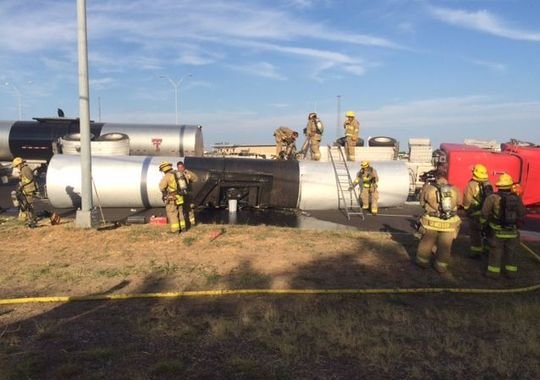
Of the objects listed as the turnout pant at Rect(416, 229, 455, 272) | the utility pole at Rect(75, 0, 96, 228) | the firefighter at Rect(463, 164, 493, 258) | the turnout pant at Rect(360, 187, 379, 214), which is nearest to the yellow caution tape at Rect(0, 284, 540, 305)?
the turnout pant at Rect(416, 229, 455, 272)

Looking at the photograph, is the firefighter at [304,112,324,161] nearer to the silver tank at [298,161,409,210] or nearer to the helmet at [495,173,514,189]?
the silver tank at [298,161,409,210]

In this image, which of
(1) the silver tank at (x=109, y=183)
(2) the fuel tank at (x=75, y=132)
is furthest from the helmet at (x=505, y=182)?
(2) the fuel tank at (x=75, y=132)

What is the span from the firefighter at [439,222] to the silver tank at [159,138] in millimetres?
12469

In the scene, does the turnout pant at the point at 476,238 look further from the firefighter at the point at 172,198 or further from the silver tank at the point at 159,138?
the silver tank at the point at 159,138

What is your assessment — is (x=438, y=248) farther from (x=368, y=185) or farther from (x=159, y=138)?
(x=159, y=138)

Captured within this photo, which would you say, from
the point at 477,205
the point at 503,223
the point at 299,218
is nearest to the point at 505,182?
the point at 503,223

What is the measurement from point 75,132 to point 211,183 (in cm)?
832

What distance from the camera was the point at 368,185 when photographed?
541 inches

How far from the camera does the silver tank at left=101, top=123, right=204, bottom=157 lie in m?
18.4

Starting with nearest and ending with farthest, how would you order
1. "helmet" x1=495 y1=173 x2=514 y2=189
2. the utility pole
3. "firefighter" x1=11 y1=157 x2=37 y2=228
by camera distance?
"helmet" x1=495 y1=173 x2=514 y2=189
the utility pole
"firefighter" x1=11 y1=157 x2=37 y2=228

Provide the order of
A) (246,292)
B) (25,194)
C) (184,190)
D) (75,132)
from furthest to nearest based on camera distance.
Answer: (75,132) < (25,194) < (184,190) < (246,292)

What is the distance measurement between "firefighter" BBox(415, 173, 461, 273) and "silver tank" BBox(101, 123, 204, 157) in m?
12.5

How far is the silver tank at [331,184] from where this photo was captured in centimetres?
1365

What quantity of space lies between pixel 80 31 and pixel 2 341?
7187 millimetres
